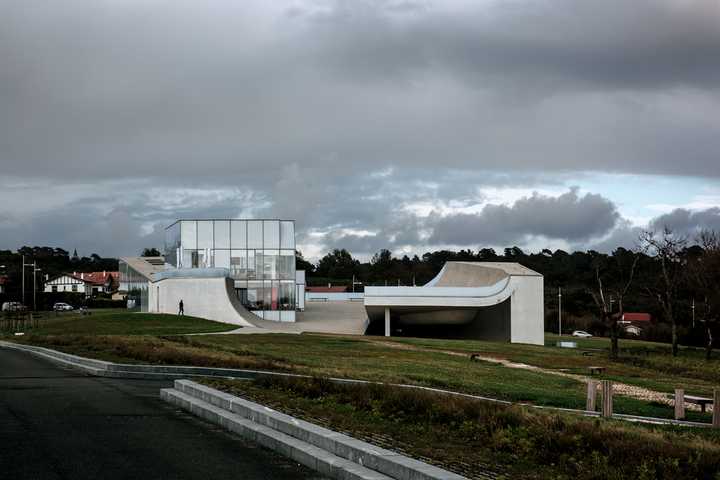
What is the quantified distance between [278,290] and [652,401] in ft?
165

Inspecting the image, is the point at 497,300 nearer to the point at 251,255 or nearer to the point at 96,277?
the point at 251,255

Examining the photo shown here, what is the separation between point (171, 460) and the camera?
9625 mm

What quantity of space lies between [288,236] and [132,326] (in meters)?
21.5

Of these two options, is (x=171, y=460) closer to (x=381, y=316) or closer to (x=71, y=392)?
(x=71, y=392)

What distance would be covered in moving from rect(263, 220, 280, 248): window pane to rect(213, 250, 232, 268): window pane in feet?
10.6

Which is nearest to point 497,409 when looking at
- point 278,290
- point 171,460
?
point 171,460

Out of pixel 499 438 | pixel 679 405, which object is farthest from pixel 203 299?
pixel 499 438

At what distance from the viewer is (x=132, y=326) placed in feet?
165

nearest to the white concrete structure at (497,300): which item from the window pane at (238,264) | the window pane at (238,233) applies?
the window pane at (238,264)

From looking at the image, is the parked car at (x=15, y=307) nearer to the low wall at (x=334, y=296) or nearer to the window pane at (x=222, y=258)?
the window pane at (x=222, y=258)

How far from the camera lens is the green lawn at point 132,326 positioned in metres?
47.3

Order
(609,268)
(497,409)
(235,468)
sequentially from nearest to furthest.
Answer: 1. (235,468)
2. (497,409)
3. (609,268)

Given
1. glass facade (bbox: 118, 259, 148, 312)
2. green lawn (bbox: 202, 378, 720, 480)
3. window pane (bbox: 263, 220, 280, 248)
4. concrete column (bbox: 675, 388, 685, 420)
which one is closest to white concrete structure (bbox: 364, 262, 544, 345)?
window pane (bbox: 263, 220, 280, 248)

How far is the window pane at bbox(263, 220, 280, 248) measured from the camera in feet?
226
